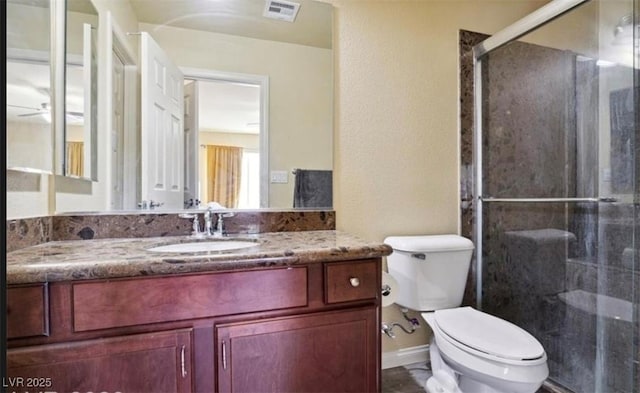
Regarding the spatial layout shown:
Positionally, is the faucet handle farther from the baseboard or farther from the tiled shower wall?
the tiled shower wall

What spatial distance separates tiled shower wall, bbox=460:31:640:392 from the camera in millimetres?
1413

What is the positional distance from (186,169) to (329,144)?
2.29ft

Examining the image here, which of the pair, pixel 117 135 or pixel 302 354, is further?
pixel 117 135

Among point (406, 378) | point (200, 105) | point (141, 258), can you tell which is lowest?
point (406, 378)

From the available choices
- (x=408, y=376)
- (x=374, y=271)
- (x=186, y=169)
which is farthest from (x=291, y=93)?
(x=408, y=376)

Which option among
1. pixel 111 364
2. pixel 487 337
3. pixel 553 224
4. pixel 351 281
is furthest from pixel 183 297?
pixel 553 224

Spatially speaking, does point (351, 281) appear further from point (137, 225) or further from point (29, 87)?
point (29, 87)

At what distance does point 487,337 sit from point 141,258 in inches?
49.7

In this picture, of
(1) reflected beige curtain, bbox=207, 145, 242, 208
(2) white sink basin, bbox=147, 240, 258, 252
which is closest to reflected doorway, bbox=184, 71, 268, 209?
(1) reflected beige curtain, bbox=207, 145, 242, 208

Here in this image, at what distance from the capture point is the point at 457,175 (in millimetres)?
1914

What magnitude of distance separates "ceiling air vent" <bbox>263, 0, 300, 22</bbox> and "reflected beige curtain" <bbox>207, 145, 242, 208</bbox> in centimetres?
68

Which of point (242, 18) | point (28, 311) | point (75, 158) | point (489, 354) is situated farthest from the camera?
point (242, 18)

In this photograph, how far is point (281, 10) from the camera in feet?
5.25

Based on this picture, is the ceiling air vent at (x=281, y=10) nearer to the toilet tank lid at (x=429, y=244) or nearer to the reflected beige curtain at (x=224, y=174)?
the reflected beige curtain at (x=224, y=174)
